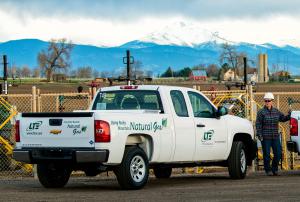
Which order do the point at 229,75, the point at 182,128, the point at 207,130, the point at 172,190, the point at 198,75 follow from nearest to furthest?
the point at 172,190, the point at 182,128, the point at 207,130, the point at 229,75, the point at 198,75

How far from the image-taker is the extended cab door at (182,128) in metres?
16.2

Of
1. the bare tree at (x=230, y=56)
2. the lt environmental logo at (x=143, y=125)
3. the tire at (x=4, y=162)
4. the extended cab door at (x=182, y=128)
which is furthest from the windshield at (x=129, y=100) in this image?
the bare tree at (x=230, y=56)

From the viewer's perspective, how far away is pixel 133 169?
15.2 metres

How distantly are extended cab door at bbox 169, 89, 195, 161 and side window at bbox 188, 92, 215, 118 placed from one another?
0.31 metres

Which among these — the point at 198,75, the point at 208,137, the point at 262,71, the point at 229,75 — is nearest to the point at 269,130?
the point at 208,137

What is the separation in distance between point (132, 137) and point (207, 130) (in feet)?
7.15

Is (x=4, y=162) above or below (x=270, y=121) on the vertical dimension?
below

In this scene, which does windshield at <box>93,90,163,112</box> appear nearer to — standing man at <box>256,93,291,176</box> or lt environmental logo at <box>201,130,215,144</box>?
lt environmental logo at <box>201,130,215,144</box>

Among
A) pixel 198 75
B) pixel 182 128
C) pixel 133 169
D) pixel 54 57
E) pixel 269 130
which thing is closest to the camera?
pixel 133 169

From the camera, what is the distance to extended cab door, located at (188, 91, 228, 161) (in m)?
16.9

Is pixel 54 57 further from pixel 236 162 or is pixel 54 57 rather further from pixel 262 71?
pixel 236 162

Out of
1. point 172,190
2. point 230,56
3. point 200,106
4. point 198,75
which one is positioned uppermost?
point 230,56

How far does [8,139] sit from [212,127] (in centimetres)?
616

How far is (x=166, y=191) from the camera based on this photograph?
15.2m
